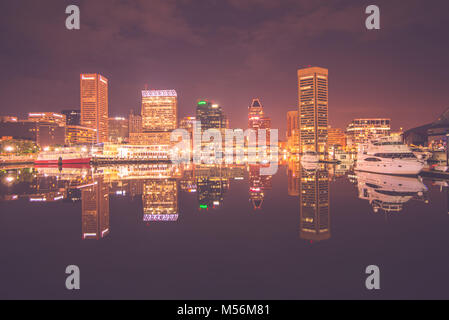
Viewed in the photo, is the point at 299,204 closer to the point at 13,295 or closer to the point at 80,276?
the point at 80,276

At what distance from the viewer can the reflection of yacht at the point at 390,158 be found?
39.9 metres

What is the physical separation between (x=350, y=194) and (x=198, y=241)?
18.3m

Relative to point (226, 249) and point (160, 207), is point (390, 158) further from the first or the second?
point (226, 249)

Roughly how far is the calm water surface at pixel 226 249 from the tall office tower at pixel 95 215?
0.07 metres

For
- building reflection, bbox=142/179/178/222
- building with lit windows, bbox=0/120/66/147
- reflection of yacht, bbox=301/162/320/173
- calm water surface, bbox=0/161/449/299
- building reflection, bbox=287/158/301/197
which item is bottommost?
calm water surface, bbox=0/161/449/299

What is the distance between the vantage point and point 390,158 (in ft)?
139

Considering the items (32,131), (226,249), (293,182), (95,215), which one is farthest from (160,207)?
(32,131)

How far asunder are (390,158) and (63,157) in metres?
100

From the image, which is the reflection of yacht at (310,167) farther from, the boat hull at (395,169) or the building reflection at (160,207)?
the building reflection at (160,207)

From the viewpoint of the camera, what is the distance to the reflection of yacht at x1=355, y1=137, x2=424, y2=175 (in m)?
39.9

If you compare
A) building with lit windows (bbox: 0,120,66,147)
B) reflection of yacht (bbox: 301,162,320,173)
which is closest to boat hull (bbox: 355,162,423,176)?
reflection of yacht (bbox: 301,162,320,173)

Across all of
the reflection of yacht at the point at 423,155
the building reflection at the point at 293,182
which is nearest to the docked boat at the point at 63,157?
the building reflection at the point at 293,182

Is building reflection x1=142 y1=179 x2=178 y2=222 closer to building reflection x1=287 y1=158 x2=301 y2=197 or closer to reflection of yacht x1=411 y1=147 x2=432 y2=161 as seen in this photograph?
building reflection x1=287 y1=158 x2=301 y2=197

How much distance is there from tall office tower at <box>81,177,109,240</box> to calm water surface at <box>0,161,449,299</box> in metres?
0.07
